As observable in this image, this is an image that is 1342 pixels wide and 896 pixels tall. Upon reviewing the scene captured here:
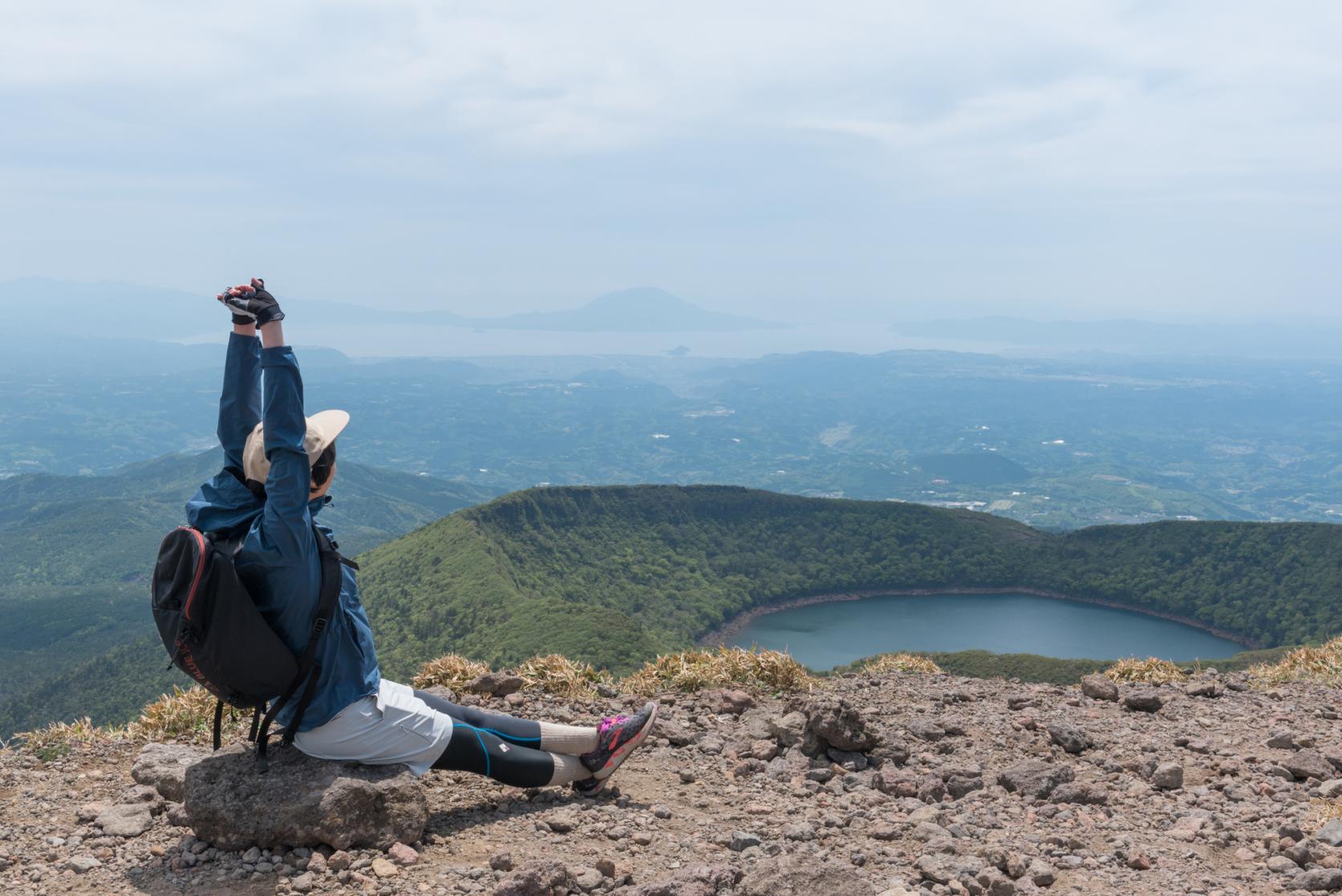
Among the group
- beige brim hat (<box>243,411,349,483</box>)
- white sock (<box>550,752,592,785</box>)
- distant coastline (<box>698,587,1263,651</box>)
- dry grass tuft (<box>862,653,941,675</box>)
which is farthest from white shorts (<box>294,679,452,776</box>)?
distant coastline (<box>698,587,1263,651</box>)

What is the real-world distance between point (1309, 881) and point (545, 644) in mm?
47293

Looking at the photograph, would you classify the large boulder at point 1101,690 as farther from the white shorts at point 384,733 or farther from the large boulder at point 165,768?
the large boulder at point 165,768

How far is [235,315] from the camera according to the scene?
5105 millimetres

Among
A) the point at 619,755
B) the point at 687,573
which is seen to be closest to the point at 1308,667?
the point at 619,755

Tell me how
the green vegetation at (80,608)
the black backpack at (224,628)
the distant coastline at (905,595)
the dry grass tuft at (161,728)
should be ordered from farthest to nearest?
the distant coastline at (905,595)
the green vegetation at (80,608)
the dry grass tuft at (161,728)
the black backpack at (224,628)

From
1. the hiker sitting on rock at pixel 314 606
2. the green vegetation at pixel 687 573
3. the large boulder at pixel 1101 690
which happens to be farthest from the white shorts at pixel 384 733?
the green vegetation at pixel 687 573

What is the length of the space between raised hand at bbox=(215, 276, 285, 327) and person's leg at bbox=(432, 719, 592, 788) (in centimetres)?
245

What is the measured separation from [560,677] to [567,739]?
233 centimetres

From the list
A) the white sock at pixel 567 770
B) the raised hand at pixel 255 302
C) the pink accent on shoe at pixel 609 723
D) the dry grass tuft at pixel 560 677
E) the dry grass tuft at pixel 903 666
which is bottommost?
the dry grass tuft at pixel 903 666

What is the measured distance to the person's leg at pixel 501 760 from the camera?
514 centimetres

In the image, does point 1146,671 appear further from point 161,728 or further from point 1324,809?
point 161,728

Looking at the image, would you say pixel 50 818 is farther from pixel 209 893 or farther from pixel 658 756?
pixel 658 756

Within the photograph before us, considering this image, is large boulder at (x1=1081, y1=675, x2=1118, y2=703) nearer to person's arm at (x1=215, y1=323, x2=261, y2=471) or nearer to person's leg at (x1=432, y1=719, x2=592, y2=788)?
person's leg at (x1=432, y1=719, x2=592, y2=788)

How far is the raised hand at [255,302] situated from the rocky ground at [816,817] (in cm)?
259
